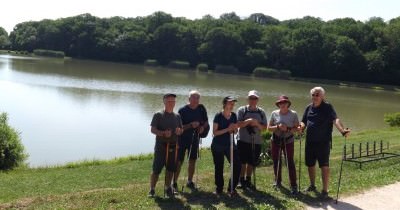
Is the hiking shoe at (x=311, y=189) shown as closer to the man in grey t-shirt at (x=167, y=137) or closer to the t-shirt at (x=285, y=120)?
the t-shirt at (x=285, y=120)

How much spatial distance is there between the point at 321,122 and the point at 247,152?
145cm

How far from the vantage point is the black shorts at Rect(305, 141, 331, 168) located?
8.75 m

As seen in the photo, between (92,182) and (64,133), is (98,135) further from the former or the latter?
(92,182)

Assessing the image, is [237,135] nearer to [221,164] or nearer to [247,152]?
[247,152]

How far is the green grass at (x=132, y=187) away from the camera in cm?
820

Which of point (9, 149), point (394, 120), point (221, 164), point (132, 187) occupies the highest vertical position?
point (221, 164)

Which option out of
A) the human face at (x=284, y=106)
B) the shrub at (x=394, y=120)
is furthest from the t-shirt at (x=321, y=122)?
the shrub at (x=394, y=120)

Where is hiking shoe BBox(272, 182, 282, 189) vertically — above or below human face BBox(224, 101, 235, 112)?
below

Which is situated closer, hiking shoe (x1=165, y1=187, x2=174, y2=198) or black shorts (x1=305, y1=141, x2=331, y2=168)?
hiking shoe (x1=165, y1=187, x2=174, y2=198)

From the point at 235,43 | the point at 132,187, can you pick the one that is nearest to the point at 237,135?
the point at 132,187

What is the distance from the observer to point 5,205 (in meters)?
8.31

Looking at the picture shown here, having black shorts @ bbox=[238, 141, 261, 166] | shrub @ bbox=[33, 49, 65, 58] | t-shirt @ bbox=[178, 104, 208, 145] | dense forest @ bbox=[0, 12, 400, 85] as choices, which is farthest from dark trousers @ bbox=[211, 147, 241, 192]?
shrub @ bbox=[33, 49, 65, 58]

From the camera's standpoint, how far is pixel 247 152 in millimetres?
8984

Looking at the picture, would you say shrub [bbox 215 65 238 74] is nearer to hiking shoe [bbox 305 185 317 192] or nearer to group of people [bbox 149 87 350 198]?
hiking shoe [bbox 305 185 317 192]
